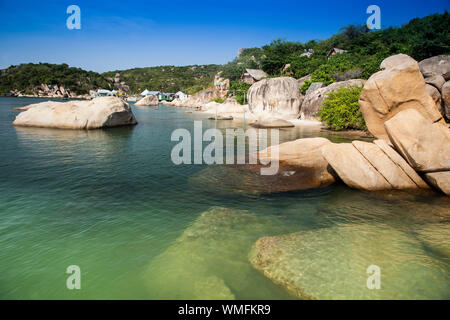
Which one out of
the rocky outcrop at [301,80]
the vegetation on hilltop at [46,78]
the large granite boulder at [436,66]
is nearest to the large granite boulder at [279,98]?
the rocky outcrop at [301,80]

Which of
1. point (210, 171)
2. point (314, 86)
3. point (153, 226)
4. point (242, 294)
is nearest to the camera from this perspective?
point (242, 294)

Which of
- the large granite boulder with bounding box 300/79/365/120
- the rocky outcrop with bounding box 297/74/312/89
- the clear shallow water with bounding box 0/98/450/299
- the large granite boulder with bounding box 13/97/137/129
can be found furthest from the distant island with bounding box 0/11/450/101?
the large granite boulder with bounding box 13/97/137/129

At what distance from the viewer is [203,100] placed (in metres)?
85.4

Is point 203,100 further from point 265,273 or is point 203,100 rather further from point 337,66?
point 265,273

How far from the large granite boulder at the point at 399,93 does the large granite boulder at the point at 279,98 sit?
30.0m

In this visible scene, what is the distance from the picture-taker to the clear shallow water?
4781 mm

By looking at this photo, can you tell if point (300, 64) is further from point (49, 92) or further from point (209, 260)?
point (49, 92)

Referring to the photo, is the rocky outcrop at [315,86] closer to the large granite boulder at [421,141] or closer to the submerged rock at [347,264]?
the large granite boulder at [421,141]

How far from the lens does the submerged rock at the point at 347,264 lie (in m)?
4.56

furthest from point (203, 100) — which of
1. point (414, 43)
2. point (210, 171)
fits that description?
point (210, 171)

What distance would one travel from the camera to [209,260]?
5547mm

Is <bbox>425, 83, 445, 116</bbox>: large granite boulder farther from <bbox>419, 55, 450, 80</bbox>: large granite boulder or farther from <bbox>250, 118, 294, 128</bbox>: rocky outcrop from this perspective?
<bbox>250, 118, 294, 128</bbox>: rocky outcrop

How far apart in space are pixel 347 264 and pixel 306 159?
26.5 ft
